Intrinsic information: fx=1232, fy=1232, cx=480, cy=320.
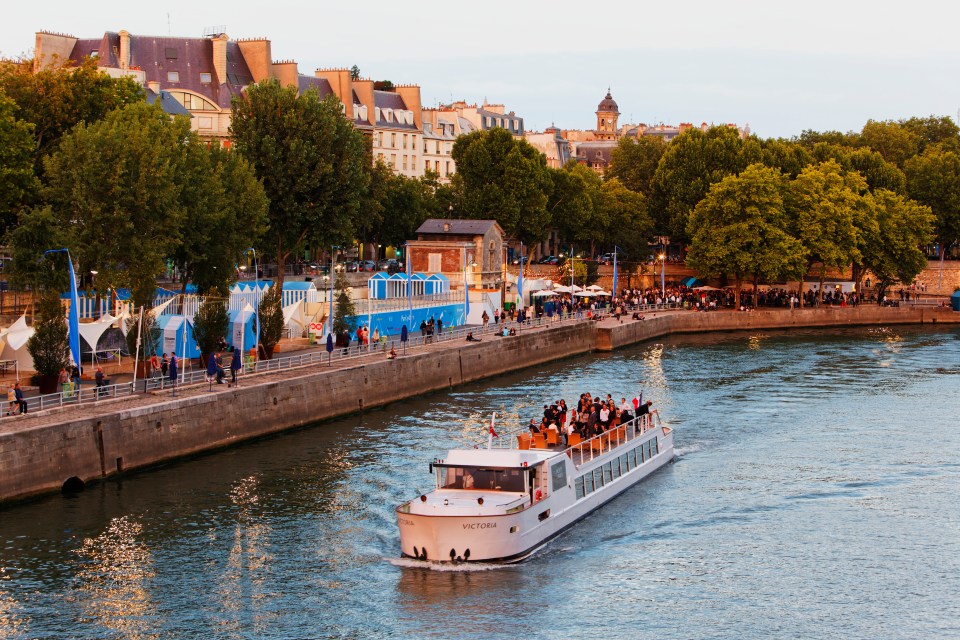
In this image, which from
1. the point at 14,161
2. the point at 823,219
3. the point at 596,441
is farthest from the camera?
the point at 823,219

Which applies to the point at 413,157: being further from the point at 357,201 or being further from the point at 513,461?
the point at 513,461

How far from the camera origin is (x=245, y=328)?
197ft

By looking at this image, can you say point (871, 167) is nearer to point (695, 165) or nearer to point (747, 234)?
point (695, 165)

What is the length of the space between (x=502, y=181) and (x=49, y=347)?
71.2 meters

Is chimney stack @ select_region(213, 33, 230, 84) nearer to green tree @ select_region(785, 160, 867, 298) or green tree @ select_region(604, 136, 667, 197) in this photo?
green tree @ select_region(785, 160, 867, 298)

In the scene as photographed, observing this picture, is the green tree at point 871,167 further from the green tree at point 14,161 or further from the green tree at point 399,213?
the green tree at point 14,161

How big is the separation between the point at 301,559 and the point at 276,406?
1820cm

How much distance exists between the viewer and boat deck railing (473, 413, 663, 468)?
40047mm

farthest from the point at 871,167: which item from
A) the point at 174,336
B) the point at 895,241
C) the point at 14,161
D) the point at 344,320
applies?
the point at 14,161

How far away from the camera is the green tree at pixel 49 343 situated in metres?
47.5

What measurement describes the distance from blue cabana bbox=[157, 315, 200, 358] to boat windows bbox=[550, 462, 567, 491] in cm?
2485

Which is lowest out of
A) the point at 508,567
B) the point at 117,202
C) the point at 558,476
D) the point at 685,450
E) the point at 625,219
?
the point at 508,567

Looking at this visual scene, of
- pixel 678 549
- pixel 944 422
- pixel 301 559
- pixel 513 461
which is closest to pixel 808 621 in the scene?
pixel 678 549

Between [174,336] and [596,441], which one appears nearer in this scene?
[596,441]
